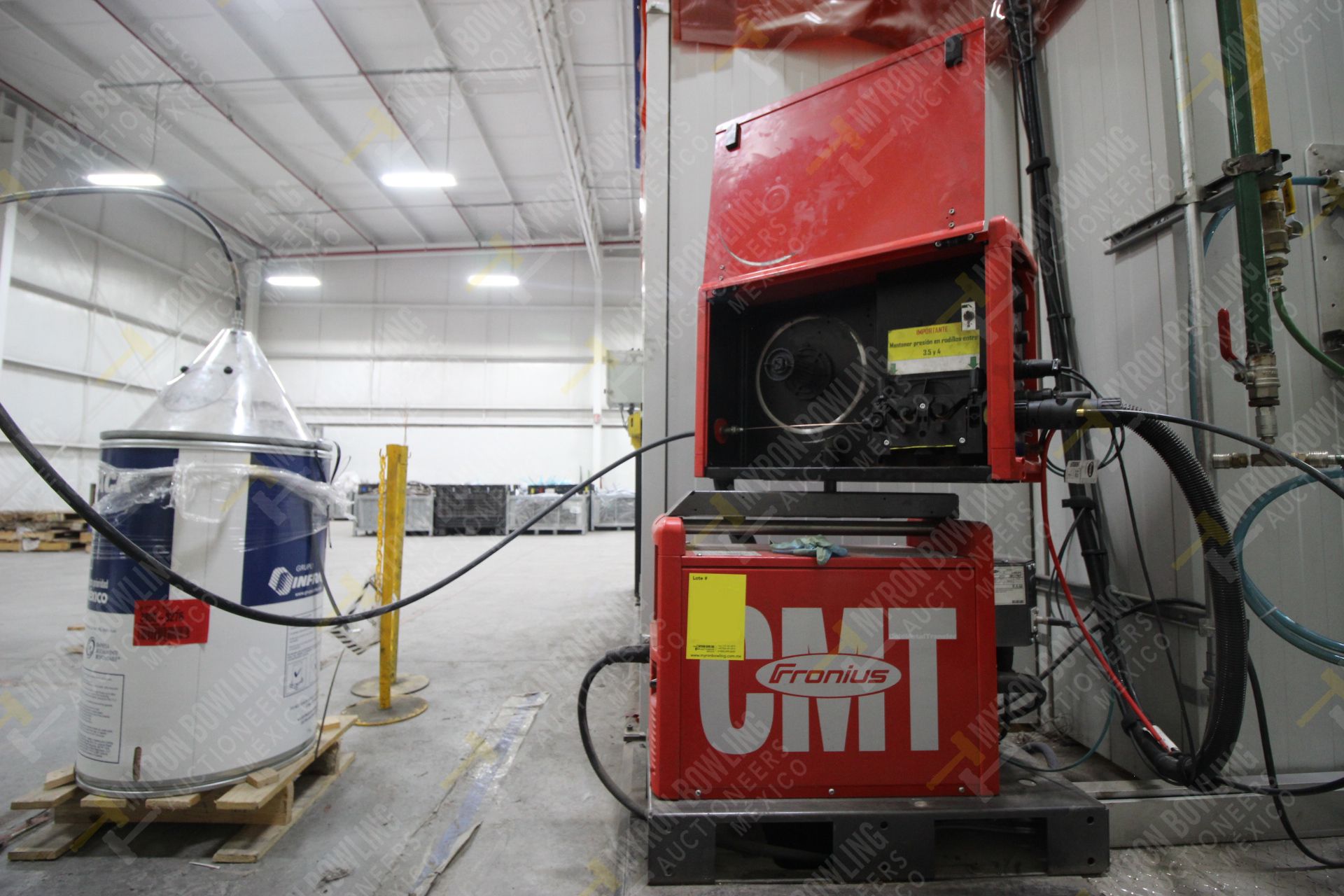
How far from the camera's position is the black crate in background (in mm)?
9250

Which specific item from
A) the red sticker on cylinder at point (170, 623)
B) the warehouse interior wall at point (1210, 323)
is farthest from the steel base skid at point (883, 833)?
the red sticker on cylinder at point (170, 623)

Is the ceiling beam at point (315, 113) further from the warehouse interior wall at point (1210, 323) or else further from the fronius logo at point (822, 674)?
the fronius logo at point (822, 674)

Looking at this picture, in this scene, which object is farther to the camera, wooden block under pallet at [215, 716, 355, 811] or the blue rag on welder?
wooden block under pallet at [215, 716, 355, 811]

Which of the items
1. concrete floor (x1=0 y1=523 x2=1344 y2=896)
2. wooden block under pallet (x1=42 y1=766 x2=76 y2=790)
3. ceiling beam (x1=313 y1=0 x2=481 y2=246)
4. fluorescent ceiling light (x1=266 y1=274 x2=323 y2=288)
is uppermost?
ceiling beam (x1=313 y1=0 x2=481 y2=246)

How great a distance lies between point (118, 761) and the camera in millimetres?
1323

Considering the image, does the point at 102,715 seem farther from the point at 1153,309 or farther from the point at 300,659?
the point at 1153,309

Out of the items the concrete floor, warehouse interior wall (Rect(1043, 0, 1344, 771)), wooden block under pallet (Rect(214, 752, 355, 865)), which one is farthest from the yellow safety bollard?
warehouse interior wall (Rect(1043, 0, 1344, 771))

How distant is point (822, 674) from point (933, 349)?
2.39ft

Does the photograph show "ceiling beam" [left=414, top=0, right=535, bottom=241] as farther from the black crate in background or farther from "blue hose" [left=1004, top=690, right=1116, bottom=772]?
"blue hose" [left=1004, top=690, right=1116, bottom=772]

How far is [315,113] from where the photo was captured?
729 centimetres

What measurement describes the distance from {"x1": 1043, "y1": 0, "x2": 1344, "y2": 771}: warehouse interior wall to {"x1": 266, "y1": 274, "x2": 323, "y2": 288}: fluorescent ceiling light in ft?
39.8

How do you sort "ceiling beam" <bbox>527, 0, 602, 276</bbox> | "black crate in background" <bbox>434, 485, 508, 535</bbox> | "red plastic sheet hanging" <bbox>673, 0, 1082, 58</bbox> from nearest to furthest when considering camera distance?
"red plastic sheet hanging" <bbox>673, 0, 1082, 58</bbox> → "ceiling beam" <bbox>527, 0, 602, 276</bbox> → "black crate in background" <bbox>434, 485, 508, 535</bbox>

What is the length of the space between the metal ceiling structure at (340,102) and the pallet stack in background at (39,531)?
4.37 metres

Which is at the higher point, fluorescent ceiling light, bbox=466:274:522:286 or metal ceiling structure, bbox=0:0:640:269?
metal ceiling structure, bbox=0:0:640:269
